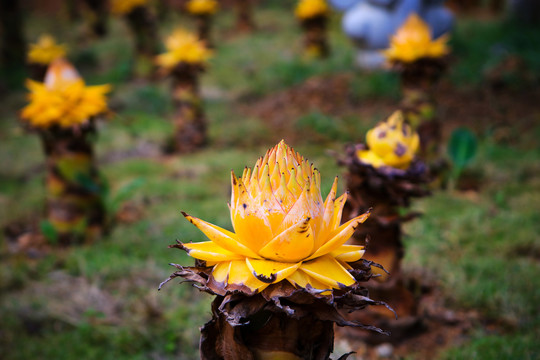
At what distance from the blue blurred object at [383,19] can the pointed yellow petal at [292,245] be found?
5.82 m

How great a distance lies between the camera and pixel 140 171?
17.0 feet

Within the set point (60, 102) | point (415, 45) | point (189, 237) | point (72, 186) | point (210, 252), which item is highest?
point (415, 45)

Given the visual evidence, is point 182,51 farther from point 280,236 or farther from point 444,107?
point 280,236

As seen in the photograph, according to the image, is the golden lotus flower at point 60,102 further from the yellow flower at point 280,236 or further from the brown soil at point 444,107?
the brown soil at point 444,107

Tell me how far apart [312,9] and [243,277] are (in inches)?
330

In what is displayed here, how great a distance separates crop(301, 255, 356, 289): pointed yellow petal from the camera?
1.09m

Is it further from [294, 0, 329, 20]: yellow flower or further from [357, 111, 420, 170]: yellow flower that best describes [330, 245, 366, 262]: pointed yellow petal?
[294, 0, 329, 20]: yellow flower

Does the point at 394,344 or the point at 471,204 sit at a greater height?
the point at 471,204

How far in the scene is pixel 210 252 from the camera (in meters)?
1.15

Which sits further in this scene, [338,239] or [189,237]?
[189,237]

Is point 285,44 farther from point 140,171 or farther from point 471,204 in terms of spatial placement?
point 471,204

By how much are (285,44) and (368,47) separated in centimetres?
346

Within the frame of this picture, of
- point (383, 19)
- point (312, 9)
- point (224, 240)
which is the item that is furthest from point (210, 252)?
point (312, 9)

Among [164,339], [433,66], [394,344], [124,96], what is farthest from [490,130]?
[124,96]
